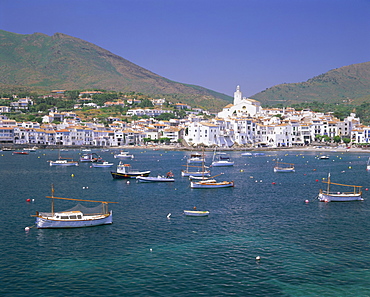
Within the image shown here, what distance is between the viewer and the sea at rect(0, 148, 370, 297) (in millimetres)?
21062

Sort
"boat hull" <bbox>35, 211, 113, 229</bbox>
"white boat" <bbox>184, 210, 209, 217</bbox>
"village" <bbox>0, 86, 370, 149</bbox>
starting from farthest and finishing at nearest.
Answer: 1. "village" <bbox>0, 86, 370, 149</bbox>
2. "white boat" <bbox>184, 210, 209, 217</bbox>
3. "boat hull" <bbox>35, 211, 113, 229</bbox>

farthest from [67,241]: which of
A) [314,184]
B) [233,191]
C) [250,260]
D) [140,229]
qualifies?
[314,184]

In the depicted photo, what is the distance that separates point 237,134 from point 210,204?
109 m

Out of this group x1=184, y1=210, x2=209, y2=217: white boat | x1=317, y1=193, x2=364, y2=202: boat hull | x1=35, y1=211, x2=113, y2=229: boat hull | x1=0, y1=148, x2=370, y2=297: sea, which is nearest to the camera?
x1=0, y1=148, x2=370, y2=297: sea

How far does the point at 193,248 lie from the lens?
26.7m

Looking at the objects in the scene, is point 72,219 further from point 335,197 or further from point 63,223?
point 335,197

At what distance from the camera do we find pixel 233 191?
168ft

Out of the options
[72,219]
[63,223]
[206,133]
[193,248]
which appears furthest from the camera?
[206,133]

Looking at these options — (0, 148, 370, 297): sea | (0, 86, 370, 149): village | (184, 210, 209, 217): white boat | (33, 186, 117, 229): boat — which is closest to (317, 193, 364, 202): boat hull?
(0, 148, 370, 297): sea

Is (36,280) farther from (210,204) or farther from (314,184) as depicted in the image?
(314,184)

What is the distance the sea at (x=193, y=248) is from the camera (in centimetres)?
2106

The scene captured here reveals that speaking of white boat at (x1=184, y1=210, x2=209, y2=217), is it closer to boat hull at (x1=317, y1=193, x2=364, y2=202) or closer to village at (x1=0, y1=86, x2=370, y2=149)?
boat hull at (x1=317, y1=193, x2=364, y2=202)

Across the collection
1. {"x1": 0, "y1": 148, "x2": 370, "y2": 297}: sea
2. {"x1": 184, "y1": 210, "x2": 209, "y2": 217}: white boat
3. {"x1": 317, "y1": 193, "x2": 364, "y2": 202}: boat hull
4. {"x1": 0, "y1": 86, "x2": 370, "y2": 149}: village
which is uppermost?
{"x1": 0, "y1": 86, "x2": 370, "y2": 149}: village

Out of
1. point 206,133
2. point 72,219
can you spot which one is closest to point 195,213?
point 72,219
